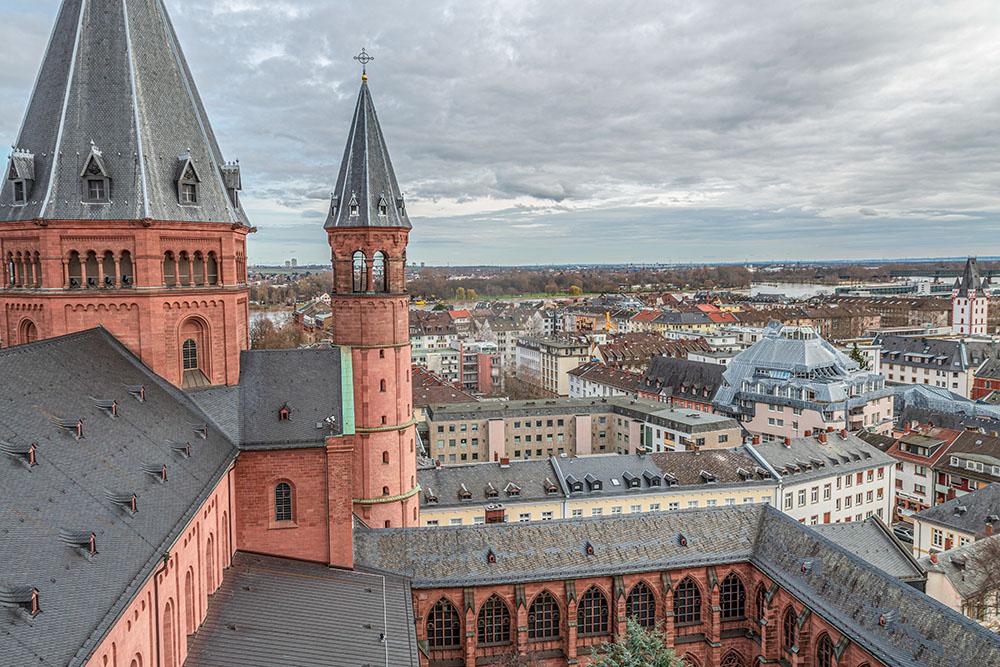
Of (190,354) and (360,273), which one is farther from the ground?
(360,273)

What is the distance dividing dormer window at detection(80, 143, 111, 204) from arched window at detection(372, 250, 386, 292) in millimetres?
15564

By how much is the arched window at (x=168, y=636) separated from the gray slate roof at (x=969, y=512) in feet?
190

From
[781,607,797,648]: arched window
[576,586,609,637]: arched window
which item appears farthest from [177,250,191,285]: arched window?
[781,607,797,648]: arched window

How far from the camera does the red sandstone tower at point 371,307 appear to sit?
46.3 m

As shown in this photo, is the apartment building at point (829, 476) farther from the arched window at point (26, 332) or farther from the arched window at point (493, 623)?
the arched window at point (26, 332)

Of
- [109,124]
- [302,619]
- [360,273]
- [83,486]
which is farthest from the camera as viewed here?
[360,273]

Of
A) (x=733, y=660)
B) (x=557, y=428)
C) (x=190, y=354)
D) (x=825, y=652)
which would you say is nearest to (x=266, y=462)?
(x=190, y=354)

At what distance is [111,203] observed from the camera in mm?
35562

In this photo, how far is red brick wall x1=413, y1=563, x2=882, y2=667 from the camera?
38875 mm

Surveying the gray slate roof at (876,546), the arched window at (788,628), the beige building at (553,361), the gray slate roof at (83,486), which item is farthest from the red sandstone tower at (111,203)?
the beige building at (553,361)

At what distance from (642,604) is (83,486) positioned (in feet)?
95.5

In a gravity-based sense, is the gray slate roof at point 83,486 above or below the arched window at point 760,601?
above

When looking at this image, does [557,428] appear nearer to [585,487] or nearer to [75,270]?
[585,487]

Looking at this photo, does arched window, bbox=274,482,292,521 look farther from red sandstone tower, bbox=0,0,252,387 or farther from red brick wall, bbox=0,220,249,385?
red brick wall, bbox=0,220,249,385
